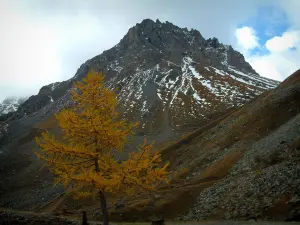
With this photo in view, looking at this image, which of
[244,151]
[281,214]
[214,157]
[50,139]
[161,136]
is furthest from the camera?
[161,136]

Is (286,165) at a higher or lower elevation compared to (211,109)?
lower

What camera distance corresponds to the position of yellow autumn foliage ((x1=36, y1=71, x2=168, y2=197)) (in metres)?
17.4

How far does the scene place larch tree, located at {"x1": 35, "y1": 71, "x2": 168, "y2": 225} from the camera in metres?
17.4

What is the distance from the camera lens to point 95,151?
1880cm

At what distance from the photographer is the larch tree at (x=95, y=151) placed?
17406 mm

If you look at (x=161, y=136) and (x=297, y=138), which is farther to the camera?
(x=161, y=136)

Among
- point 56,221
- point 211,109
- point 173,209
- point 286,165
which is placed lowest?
point 173,209

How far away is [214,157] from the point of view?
59906 mm

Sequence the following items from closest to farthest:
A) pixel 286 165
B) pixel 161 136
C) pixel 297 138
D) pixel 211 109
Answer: pixel 286 165
pixel 297 138
pixel 161 136
pixel 211 109

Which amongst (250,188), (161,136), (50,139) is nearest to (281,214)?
(250,188)

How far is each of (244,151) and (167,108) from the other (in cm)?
14777

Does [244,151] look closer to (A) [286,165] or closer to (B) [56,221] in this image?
(A) [286,165]

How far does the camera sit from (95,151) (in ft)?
61.7

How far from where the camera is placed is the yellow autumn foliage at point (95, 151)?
685 inches
